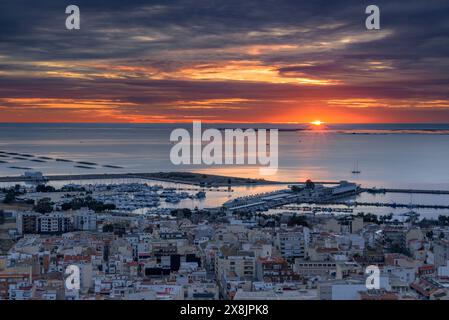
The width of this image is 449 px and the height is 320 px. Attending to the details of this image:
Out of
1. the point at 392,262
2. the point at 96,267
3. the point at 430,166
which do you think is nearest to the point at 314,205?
the point at 392,262

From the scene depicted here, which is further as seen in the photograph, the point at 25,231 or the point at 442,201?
the point at 442,201

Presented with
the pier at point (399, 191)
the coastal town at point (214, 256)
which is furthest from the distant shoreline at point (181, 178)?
the coastal town at point (214, 256)

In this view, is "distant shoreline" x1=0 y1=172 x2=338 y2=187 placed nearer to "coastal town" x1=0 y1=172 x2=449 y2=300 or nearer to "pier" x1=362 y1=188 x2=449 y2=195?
"pier" x1=362 y1=188 x2=449 y2=195

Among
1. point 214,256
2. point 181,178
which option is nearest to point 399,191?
point 181,178

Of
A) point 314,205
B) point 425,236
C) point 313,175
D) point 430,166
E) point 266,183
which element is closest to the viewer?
point 425,236

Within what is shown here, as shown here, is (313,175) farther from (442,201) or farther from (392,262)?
(392,262)

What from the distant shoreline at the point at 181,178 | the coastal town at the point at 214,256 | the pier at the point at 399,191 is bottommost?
the coastal town at the point at 214,256

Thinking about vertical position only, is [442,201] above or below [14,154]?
below

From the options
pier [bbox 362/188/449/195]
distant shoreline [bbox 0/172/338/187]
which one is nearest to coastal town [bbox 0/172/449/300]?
pier [bbox 362/188/449/195]

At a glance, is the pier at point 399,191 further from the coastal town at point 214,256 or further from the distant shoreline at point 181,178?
the coastal town at point 214,256
